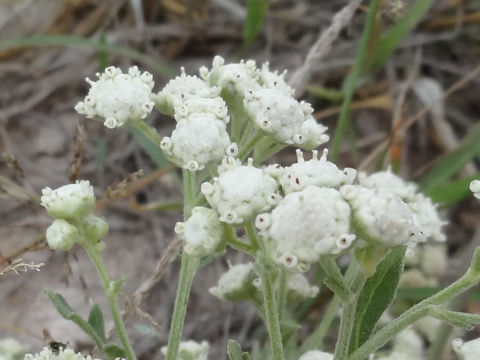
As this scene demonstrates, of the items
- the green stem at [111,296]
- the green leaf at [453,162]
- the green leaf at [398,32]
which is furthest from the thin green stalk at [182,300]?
the green leaf at [398,32]

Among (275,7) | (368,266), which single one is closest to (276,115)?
(368,266)

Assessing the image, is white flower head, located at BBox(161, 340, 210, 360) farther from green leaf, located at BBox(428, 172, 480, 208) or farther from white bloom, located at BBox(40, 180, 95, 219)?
green leaf, located at BBox(428, 172, 480, 208)

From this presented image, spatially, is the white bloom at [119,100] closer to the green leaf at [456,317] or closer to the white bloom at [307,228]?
the white bloom at [307,228]

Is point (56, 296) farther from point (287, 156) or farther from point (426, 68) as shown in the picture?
point (426, 68)

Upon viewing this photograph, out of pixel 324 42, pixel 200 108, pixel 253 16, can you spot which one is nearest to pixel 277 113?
pixel 200 108

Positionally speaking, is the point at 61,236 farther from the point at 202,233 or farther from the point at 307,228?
the point at 307,228

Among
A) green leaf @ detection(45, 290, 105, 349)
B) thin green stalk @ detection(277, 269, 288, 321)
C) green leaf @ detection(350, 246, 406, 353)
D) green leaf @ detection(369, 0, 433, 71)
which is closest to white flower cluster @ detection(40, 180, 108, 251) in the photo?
green leaf @ detection(45, 290, 105, 349)
